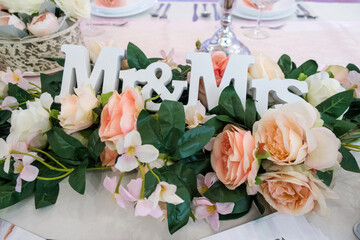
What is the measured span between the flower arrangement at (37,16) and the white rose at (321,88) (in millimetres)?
526

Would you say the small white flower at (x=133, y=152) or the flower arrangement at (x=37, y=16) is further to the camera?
the flower arrangement at (x=37, y=16)

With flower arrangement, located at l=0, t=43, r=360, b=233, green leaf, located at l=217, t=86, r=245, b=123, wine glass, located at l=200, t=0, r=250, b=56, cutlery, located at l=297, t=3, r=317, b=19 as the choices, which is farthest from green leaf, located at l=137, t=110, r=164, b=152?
cutlery, located at l=297, t=3, r=317, b=19

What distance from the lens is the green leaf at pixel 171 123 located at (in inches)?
14.3

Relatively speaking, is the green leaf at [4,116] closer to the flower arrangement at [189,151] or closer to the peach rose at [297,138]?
the flower arrangement at [189,151]

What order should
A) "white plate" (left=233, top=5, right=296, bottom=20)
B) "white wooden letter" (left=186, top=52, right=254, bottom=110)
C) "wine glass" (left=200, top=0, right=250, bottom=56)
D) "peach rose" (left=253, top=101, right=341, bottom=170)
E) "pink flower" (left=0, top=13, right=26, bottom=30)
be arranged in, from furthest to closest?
"white plate" (left=233, top=5, right=296, bottom=20) → "wine glass" (left=200, top=0, right=250, bottom=56) → "pink flower" (left=0, top=13, right=26, bottom=30) → "white wooden letter" (left=186, top=52, right=254, bottom=110) → "peach rose" (left=253, top=101, right=341, bottom=170)

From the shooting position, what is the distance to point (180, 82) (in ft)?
1.44

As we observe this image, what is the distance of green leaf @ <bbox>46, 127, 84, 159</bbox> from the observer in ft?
1.31

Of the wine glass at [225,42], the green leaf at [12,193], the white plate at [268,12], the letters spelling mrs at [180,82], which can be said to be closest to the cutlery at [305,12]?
the white plate at [268,12]

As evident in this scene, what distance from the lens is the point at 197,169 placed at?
0.40 metres

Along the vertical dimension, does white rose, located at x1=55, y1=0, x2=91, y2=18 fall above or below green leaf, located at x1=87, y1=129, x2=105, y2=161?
above

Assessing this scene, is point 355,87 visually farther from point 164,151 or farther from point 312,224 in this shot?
point 164,151

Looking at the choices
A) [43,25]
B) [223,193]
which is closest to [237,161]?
[223,193]

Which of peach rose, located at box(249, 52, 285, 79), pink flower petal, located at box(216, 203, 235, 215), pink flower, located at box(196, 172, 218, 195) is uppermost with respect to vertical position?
peach rose, located at box(249, 52, 285, 79)

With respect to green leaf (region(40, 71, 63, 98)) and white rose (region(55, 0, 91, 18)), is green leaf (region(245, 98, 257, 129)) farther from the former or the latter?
white rose (region(55, 0, 91, 18))
